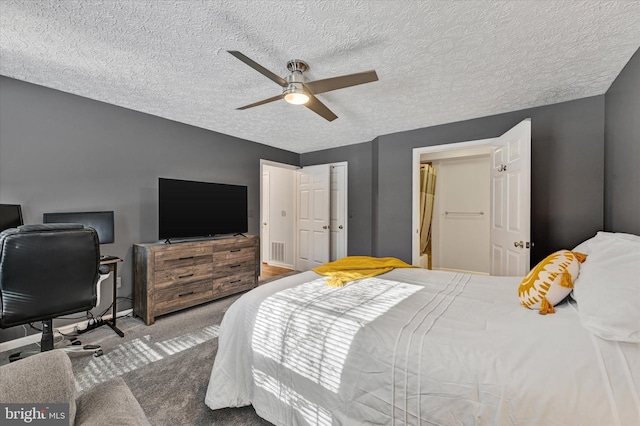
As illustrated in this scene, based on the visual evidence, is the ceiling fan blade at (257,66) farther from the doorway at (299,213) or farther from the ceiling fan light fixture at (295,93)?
the doorway at (299,213)

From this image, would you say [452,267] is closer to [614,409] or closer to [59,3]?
[614,409]

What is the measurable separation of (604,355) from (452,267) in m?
4.46

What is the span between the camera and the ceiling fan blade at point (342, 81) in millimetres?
1877

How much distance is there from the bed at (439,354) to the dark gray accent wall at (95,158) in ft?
7.83

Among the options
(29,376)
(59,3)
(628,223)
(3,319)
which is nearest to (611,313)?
(628,223)

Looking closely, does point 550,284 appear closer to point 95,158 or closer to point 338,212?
point 338,212

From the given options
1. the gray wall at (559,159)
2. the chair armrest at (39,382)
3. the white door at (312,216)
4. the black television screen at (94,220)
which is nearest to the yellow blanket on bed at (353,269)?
the chair armrest at (39,382)

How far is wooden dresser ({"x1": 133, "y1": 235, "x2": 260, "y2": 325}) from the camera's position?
298 centimetres

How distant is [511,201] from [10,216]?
4699 millimetres

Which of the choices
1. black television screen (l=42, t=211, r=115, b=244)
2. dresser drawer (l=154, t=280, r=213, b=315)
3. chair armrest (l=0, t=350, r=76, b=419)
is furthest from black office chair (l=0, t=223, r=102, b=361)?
chair armrest (l=0, t=350, r=76, b=419)

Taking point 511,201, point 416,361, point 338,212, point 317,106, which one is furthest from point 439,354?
point 338,212

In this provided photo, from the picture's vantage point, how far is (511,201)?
279cm

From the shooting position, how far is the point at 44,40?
1906mm

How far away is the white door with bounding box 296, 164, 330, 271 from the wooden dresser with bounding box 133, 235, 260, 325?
1561mm
